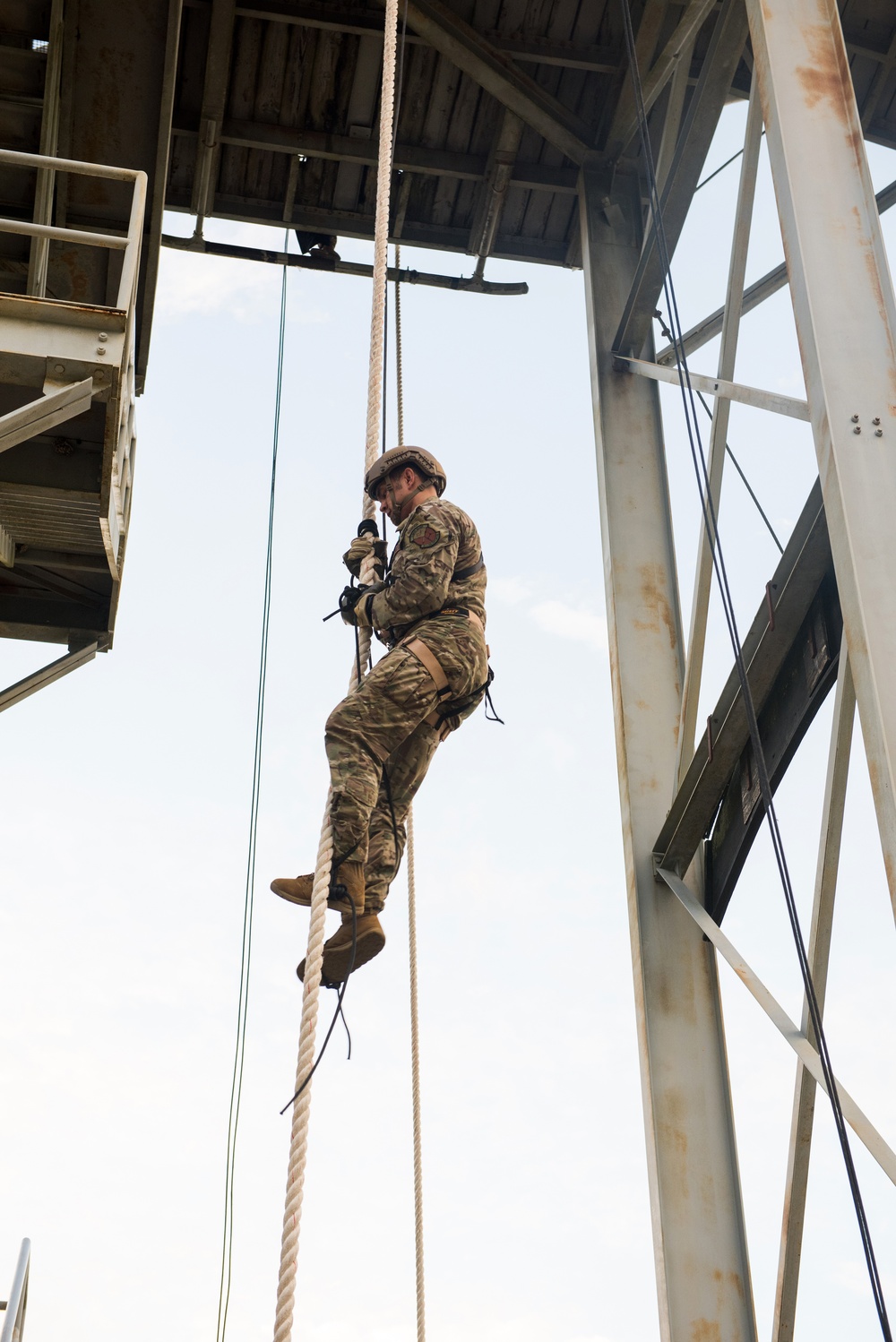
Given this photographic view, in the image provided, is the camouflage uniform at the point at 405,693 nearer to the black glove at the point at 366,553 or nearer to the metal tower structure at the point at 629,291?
the black glove at the point at 366,553

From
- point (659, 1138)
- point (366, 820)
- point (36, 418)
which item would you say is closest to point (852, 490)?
point (366, 820)

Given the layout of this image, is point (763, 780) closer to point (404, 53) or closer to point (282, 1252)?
point (282, 1252)

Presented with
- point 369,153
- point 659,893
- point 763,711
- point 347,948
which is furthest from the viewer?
point 369,153

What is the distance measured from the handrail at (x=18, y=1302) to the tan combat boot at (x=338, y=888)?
3.60m

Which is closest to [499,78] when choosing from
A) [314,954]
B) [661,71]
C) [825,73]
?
[661,71]

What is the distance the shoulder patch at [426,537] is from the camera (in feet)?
18.1

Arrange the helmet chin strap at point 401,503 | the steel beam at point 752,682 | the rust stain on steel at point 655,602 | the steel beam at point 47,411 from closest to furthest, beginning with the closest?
the steel beam at point 752,682, the helmet chin strap at point 401,503, the steel beam at point 47,411, the rust stain on steel at point 655,602

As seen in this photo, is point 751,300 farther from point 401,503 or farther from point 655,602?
point 401,503

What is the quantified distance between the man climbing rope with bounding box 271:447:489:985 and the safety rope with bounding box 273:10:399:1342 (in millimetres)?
140

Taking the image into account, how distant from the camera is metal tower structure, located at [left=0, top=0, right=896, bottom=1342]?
5.07 meters

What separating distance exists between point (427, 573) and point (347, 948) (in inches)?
58.9

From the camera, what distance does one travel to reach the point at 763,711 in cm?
643

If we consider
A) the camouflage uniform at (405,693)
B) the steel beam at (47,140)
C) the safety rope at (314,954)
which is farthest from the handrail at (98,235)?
the camouflage uniform at (405,693)

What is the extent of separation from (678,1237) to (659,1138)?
1.41ft
